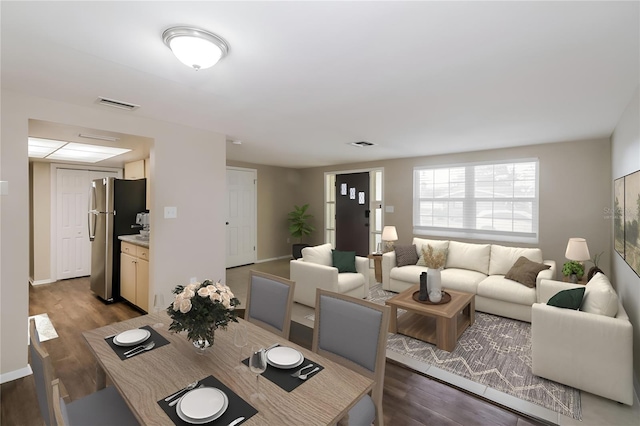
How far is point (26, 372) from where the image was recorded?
2.55m

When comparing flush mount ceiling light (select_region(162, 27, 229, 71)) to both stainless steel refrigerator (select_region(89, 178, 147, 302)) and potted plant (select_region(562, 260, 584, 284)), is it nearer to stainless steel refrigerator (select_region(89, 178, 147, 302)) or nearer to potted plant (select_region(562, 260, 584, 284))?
stainless steel refrigerator (select_region(89, 178, 147, 302))

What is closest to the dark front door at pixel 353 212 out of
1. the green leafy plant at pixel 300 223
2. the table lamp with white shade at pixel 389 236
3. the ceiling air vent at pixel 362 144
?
the green leafy plant at pixel 300 223

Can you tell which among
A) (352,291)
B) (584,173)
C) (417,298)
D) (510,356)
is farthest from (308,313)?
(584,173)

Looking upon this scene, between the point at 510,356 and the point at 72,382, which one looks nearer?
the point at 72,382

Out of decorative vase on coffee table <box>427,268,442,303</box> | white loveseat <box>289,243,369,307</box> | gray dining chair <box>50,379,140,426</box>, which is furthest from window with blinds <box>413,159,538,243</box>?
gray dining chair <box>50,379,140,426</box>

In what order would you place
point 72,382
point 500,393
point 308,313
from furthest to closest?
point 308,313, point 72,382, point 500,393

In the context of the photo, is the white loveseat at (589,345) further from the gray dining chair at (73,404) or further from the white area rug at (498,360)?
the gray dining chair at (73,404)

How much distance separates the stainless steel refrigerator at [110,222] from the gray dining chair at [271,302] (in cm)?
A: 322

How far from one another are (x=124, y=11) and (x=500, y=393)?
334 centimetres

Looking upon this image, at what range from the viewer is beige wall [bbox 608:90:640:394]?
7.65 feet

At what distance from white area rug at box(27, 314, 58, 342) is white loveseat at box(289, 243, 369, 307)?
262cm

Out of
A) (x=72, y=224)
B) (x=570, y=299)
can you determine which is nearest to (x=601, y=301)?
(x=570, y=299)

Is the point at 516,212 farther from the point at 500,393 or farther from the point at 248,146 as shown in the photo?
the point at 248,146

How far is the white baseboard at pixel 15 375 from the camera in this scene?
2.45m
